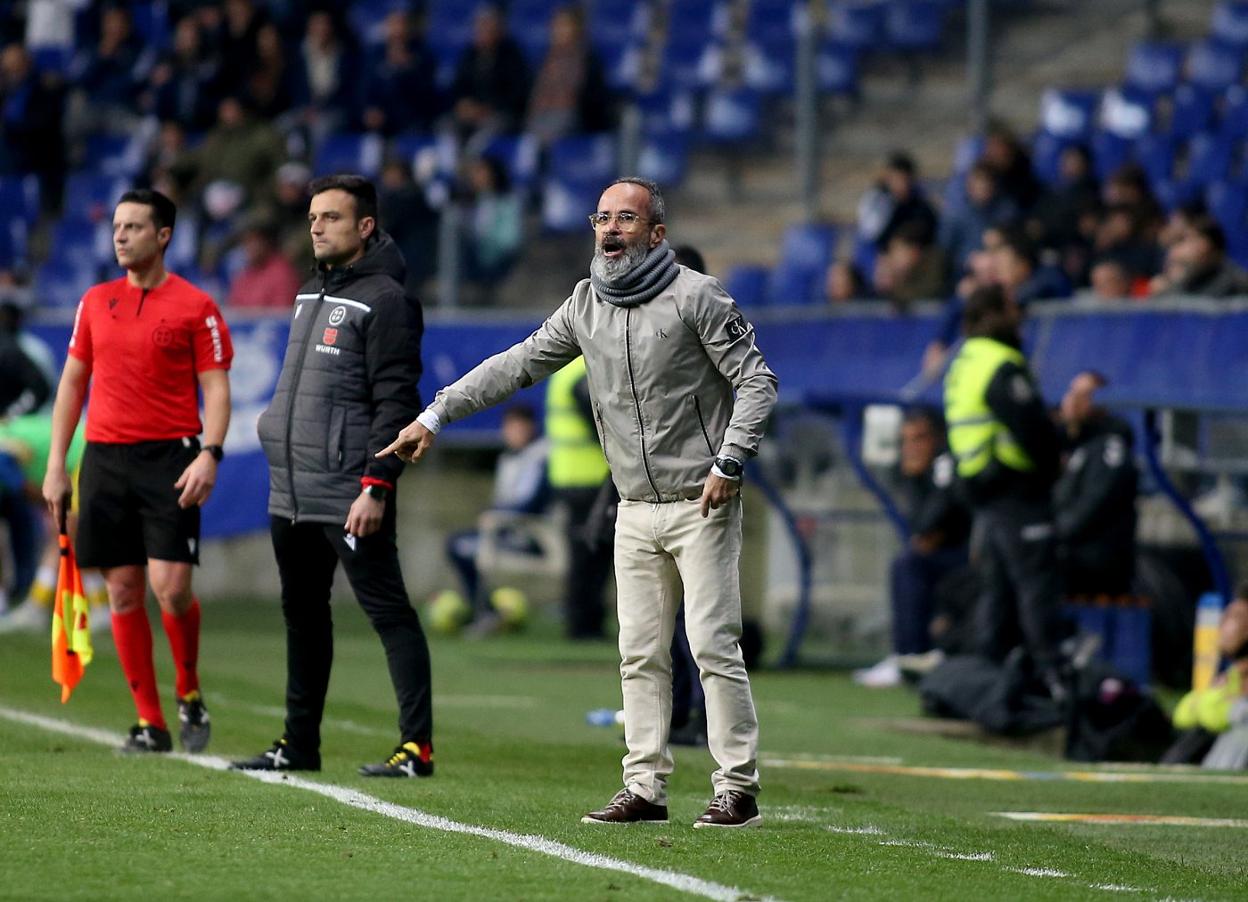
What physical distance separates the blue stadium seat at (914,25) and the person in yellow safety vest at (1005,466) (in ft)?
34.4

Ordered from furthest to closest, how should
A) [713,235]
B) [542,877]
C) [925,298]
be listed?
1. [713,235]
2. [925,298]
3. [542,877]

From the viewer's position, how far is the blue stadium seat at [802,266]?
1930 cm

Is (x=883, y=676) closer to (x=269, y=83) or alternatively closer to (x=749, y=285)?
(x=749, y=285)

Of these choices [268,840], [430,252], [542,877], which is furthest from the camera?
[430,252]

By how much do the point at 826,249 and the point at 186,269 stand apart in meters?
5.58

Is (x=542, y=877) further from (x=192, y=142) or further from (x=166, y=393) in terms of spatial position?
(x=192, y=142)

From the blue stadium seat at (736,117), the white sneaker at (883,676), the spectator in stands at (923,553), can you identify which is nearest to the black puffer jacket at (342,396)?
the spectator in stands at (923,553)

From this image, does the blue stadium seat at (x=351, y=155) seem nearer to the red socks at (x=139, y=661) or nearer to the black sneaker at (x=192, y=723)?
the red socks at (x=139, y=661)

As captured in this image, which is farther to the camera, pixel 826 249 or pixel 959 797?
pixel 826 249

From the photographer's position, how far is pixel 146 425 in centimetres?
861

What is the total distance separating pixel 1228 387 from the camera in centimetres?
1348

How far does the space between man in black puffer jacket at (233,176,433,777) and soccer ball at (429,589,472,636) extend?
962 cm

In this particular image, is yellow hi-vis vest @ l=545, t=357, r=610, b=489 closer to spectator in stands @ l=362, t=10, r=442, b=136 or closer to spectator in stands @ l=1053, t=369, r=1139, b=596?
spectator in stands @ l=1053, t=369, r=1139, b=596

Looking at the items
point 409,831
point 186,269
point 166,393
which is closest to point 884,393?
point 186,269
